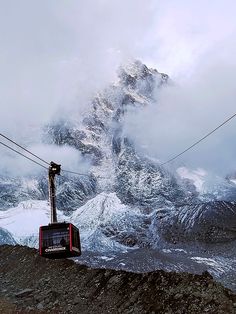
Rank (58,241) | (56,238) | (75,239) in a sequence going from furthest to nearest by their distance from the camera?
(75,239), (56,238), (58,241)

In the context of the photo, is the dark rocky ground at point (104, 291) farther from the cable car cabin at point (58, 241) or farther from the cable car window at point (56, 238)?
the cable car window at point (56, 238)

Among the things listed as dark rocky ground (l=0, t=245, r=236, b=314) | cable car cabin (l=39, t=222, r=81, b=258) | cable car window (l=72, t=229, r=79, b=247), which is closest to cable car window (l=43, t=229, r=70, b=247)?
cable car cabin (l=39, t=222, r=81, b=258)

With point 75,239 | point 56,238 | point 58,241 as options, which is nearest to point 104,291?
point 58,241

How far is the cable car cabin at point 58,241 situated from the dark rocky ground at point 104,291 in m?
0.94

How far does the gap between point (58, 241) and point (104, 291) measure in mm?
8042

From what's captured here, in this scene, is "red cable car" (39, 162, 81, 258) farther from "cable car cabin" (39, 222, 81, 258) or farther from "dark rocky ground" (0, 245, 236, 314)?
"dark rocky ground" (0, 245, 236, 314)

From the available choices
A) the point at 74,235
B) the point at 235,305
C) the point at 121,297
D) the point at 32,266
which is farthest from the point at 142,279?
the point at 32,266

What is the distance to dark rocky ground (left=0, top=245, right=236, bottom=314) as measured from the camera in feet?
85.4

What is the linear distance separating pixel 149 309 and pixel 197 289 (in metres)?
2.74

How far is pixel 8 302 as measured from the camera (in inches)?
1308

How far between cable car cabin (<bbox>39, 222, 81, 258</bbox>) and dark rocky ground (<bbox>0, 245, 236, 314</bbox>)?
940mm

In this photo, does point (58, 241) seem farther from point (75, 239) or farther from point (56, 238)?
point (75, 239)

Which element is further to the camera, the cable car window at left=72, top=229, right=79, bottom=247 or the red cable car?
the cable car window at left=72, top=229, right=79, bottom=247

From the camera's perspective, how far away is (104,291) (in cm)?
3147
